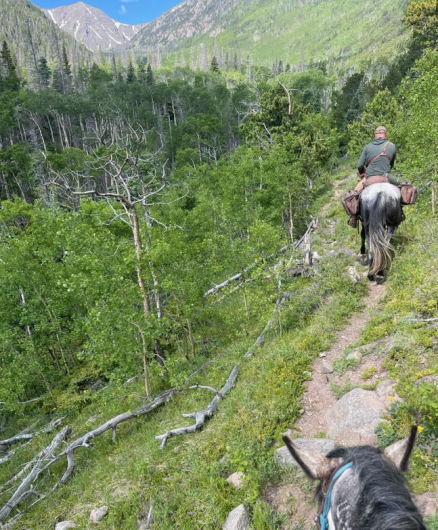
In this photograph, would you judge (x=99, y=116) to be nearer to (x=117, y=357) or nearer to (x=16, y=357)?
(x=16, y=357)

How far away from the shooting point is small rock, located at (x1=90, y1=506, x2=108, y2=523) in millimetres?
5109

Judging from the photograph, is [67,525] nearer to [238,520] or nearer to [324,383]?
[238,520]

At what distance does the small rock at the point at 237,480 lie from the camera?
420cm

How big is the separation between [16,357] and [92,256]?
826cm

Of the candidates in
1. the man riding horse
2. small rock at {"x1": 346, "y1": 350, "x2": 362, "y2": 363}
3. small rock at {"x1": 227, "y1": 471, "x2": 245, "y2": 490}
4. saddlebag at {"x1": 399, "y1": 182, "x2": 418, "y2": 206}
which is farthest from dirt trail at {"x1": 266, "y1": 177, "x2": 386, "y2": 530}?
the man riding horse

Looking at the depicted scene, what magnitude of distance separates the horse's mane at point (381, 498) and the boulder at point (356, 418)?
2.68 m

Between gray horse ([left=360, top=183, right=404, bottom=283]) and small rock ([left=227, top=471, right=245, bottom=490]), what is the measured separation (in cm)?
557

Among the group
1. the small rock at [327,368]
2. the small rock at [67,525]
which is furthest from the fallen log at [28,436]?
the small rock at [327,368]

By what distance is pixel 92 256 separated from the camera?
8.24 m

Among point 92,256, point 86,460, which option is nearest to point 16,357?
point 86,460

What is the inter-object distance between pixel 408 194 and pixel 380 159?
1141mm

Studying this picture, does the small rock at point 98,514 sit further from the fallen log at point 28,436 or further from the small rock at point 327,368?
the fallen log at point 28,436

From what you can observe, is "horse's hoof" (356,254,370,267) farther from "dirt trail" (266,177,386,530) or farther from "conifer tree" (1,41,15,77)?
"conifer tree" (1,41,15,77)

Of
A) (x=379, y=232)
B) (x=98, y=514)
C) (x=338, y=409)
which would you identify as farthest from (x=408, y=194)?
(x=98, y=514)
